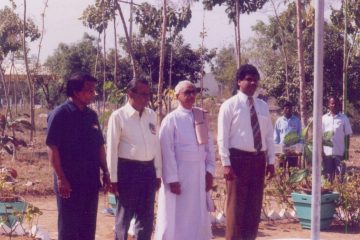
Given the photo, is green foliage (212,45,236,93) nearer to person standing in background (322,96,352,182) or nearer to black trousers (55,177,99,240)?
person standing in background (322,96,352,182)

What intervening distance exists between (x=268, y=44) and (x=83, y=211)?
38597mm

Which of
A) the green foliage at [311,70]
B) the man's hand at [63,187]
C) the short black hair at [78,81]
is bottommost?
the man's hand at [63,187]

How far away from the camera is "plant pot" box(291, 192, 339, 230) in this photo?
678 centimetres

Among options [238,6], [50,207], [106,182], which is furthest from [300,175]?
[238,6]

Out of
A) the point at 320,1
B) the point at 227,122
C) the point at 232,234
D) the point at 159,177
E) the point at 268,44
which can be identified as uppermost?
the point at 268,44

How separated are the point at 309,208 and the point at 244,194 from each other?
5.89 feet

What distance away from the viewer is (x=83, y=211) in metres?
4.41

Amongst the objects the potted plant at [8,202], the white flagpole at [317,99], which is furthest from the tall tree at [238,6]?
the white flagpole at [317,99]

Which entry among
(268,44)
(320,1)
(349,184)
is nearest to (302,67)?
(349,184)

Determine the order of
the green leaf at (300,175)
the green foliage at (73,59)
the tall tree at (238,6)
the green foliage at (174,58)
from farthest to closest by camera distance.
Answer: the green foliage at (73,59)
the green foliage at (174,58)
the tall tree at (238,6)
the green leaf at (300,175)

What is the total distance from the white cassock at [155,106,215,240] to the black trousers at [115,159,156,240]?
0.29 m

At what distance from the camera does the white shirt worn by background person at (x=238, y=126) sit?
514 cm

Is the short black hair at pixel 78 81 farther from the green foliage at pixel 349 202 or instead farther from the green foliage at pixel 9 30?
the green foliage at pixel 9 30

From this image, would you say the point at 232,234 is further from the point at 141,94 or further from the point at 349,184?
the point at 349,184
